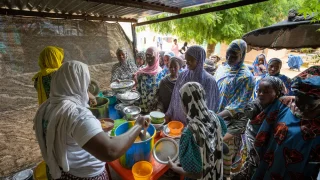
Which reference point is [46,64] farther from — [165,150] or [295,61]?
[295,61]

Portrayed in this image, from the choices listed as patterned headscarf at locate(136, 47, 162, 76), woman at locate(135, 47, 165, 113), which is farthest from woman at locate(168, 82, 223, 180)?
patterned headscarf at locate(136, 47, 162, 76)

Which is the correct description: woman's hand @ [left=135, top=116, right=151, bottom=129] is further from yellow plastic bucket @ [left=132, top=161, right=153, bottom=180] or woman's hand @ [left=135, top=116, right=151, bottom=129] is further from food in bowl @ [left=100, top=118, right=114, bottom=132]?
food in bowl @ [left=100, top=118, right=114, bottom=132]

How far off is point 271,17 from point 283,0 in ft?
2.58

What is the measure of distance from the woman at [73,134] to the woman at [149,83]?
5.17ft

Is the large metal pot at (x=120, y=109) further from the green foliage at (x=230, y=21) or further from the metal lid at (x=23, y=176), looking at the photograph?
the green foliage at (x=230, y=21)

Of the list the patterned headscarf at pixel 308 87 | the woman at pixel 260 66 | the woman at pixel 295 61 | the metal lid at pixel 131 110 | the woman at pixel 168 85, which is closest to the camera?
the patterned headscarf at pixel 308 87

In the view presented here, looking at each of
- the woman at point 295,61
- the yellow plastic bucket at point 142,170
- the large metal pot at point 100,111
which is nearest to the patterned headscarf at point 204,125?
the yellow plastic bucket at point 142,170

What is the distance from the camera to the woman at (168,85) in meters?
2.70

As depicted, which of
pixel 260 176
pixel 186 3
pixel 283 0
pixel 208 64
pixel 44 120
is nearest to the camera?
pixel 44 120

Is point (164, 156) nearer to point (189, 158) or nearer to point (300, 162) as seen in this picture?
point (189, 158)

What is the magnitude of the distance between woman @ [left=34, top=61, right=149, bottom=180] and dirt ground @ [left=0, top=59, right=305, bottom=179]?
3.14 meters

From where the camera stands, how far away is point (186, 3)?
Answer: 10.7 feet

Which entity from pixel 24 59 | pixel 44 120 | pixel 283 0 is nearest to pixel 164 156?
pixel 44 120

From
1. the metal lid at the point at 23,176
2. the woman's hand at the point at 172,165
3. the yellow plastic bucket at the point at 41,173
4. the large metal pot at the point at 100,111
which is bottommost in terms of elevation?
the metal lid at the point at 23,176
